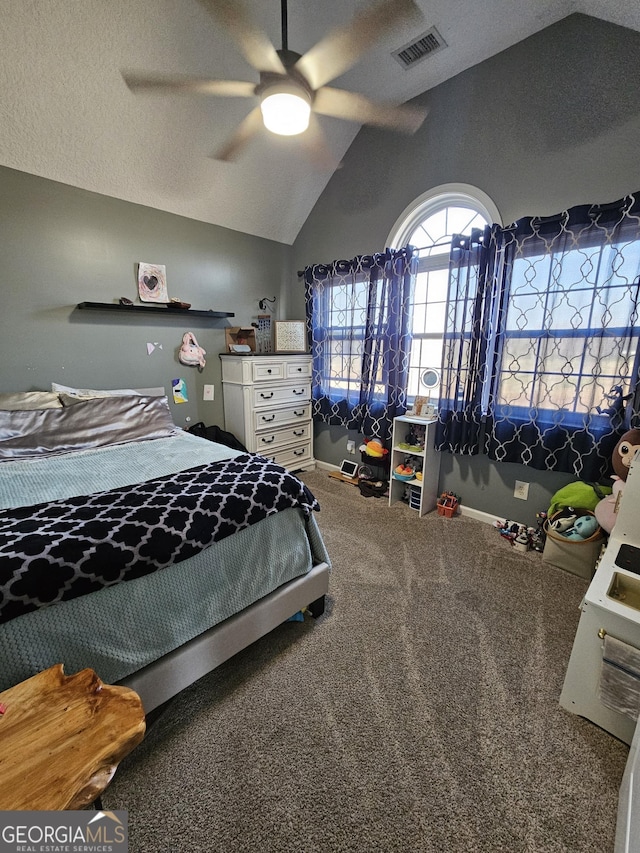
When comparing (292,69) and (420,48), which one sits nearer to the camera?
(292,69)

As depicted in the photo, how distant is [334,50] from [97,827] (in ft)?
8.08

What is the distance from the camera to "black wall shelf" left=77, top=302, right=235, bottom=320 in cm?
241

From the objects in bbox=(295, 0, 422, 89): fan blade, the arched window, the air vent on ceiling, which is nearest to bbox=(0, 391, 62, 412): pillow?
bbox=(295, 0, 422, 89): fan blade

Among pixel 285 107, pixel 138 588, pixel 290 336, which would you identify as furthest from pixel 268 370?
pixel 138 588

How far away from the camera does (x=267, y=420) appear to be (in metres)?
3.14

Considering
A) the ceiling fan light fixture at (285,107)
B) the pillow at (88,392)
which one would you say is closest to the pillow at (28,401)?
the pillow at (88,392)

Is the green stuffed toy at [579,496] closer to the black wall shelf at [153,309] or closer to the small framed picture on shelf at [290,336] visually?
the small framed picture on shelf at [290,336]

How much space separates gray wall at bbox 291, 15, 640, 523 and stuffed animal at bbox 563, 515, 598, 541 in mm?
301

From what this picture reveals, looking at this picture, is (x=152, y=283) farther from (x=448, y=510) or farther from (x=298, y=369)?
(x=448, y=510)

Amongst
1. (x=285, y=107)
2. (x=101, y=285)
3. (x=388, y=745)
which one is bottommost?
(x=388, y=745)

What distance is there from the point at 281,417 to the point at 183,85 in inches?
88.6

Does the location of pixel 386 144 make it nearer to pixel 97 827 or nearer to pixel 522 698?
pixel 522 698

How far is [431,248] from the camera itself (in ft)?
8.52

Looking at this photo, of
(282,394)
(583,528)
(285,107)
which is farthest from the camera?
(282,394)
